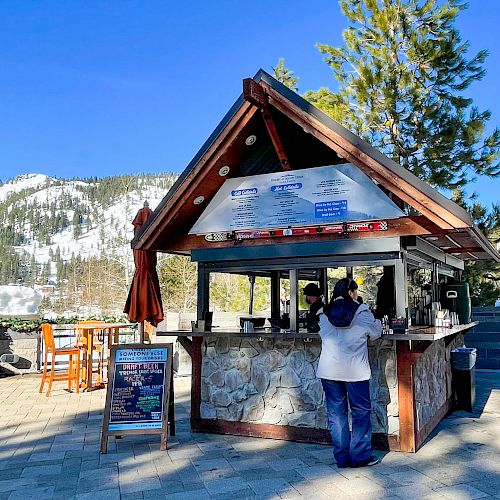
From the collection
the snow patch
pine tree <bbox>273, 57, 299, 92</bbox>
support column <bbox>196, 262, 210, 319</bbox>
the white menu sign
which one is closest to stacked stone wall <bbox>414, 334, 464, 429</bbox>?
the white menu sign

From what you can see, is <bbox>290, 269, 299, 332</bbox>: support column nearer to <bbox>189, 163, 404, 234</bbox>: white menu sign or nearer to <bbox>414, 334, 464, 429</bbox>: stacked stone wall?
<bbox>189, 163, 404, 234</bbox>: white menu sign

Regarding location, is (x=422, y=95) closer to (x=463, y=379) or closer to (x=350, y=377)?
(x=463, y=379)

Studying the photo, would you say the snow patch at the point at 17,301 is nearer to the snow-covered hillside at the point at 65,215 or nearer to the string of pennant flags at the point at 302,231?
the string of pennant flags at the point at 302,231

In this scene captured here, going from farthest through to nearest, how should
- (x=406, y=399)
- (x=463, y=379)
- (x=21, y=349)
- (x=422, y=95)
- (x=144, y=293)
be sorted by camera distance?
(x=422, y=95), (x=21, y=349), (x=463, y=379), (x=144, y=293), (x=406, y=399)

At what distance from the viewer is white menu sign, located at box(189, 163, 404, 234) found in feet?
18.2

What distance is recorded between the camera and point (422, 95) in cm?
1347

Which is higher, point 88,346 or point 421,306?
point 421,306

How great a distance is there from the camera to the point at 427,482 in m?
4.34

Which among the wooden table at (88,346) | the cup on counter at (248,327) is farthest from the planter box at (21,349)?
the cup on counter at (248,327)

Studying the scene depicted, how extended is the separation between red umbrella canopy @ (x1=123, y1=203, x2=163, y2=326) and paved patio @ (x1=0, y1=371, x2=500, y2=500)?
4.83 ft

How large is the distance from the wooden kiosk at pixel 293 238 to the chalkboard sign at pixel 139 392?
0.61 metres

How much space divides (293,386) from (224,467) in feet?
4.29

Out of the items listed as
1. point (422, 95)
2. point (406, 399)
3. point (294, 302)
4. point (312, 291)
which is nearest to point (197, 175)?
point (294, 302)

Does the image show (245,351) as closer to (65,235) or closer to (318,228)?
(318,228)
